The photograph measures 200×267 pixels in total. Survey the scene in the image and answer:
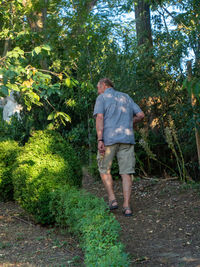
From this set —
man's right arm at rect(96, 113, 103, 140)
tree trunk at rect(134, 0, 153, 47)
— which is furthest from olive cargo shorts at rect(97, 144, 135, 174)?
tree trunk at rect(134, 0, 153, 47)

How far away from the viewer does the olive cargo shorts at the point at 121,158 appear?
533cm

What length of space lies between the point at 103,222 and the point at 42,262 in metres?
0.82

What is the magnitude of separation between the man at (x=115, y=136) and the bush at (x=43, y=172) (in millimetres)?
567

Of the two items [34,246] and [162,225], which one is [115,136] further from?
[34,246]

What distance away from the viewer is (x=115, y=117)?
5320 millimetres

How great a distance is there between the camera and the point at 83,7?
972cm

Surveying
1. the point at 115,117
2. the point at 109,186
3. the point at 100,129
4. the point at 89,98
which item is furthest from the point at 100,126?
the point at 89,98

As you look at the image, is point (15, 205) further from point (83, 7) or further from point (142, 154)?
point (83, 7)

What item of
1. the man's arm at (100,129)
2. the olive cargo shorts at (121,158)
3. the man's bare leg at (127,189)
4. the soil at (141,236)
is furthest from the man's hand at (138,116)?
the soil at (141,236)

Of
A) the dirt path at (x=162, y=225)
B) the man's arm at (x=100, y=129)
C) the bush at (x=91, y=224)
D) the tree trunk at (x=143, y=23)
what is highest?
the tree trunk at (x=143, y=23)

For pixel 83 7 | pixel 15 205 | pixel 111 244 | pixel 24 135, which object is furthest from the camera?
pixel 24 135

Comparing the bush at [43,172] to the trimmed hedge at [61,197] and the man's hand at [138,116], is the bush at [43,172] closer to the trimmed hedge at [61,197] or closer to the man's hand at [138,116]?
the trimmed hedge at [61,197]

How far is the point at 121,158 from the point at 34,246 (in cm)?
176

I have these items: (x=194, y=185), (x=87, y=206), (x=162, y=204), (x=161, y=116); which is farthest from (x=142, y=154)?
(x=87, y=206)
